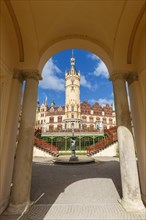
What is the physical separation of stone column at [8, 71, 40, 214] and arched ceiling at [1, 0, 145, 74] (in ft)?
2.80

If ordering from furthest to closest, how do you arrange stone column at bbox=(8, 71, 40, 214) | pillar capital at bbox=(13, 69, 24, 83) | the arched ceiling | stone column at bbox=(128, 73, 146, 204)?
pillar capital at bbox=(13, 69, 24, 83), stone column at bbox=(128, 73, 146, 204), the arched ceiling, stone column at bbox=(8, 71, 40, 214)

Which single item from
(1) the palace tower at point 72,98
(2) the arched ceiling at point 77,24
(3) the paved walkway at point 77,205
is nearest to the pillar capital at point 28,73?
(2) the arched ceiling at point 77,24

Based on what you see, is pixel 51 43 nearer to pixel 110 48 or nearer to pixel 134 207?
pixel 110 48

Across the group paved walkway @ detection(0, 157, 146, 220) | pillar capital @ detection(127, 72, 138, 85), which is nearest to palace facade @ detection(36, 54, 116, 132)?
paved walkway @ detection(0, 157, 146, 220)

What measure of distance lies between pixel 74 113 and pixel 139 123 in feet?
142

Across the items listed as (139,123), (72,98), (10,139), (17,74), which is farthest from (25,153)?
(72,98)

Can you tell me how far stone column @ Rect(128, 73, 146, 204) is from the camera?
12.1 feet

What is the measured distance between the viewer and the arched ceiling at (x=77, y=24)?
3520 mm

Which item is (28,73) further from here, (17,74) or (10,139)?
(10,139)

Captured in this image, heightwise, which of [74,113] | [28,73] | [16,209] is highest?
[74,113]

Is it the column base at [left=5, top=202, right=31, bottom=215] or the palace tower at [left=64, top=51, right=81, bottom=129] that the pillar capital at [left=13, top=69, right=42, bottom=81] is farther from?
the palace tower at [left=64, top=51, right=81, bottom=129]

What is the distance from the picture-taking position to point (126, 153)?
3566 mm

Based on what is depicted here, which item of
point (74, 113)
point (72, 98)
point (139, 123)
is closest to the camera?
point (139, 123)

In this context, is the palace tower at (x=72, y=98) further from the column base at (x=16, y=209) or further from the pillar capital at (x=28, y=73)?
the column base at (x=16, y=209)
